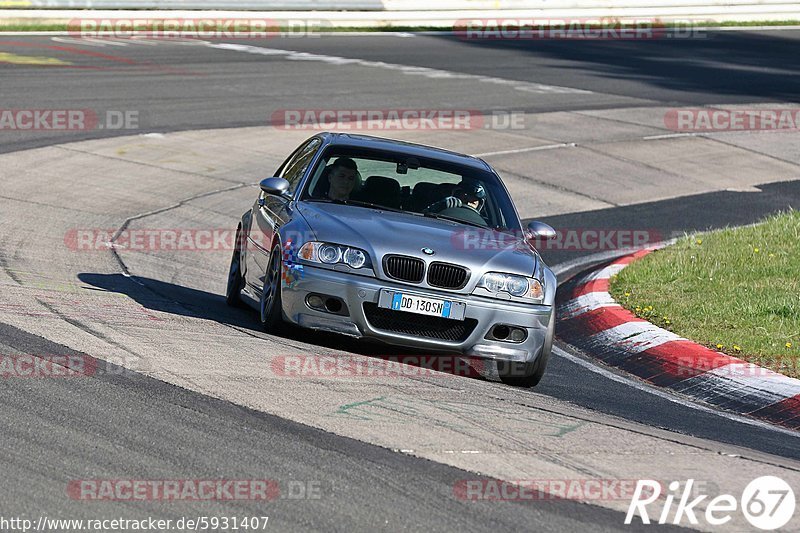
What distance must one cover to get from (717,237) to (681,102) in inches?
467

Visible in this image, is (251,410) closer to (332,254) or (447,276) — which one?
(332,254)

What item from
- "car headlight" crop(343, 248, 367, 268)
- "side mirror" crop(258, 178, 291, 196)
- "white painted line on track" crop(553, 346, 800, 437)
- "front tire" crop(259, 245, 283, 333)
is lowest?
"white painted line on track" crop(553, 346, 800, 437)

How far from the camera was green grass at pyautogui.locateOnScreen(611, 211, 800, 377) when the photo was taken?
31.7 ft

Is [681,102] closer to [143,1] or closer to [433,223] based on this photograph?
[143,1]

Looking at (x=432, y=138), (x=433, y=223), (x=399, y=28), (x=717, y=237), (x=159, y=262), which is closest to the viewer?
(x=433, y=223)

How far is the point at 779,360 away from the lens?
30.2 ft

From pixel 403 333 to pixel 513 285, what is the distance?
0.81 meters

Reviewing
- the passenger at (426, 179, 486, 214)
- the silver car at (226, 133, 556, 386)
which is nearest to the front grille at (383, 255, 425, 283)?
the silver car at (226, 133, 556, 386)

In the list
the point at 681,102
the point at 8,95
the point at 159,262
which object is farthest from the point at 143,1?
the point at 159,262

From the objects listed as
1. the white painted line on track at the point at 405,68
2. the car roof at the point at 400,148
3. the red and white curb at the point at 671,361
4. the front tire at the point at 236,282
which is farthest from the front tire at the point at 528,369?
the white painted line on track at the point at 405,68

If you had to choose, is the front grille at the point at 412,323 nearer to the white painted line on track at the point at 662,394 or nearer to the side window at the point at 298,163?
the white painted line on track at the point at 662,394

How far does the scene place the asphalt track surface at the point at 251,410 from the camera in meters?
5.36

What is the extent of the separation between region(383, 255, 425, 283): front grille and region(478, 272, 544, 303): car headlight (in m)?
0.40

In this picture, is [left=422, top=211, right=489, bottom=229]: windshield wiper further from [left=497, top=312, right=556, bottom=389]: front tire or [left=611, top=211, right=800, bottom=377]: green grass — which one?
[left=611, top=211, right=800, bottom=377]: green grass
